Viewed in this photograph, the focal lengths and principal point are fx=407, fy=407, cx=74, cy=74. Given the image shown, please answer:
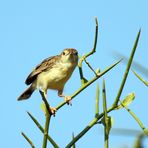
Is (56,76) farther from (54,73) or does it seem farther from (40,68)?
(40,68)

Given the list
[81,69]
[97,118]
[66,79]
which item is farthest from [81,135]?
[66,79]

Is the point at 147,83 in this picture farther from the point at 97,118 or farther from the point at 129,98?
the point at 129,98

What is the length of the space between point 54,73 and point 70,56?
364 mm

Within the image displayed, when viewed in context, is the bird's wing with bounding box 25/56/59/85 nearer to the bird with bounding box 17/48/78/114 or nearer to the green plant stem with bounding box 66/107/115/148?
the bird with bounding box 17/48/78/114

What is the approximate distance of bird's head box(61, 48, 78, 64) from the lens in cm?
622

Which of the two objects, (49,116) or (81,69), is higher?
(81,69)

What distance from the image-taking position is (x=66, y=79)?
241 inches

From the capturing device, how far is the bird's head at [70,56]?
6.22 m

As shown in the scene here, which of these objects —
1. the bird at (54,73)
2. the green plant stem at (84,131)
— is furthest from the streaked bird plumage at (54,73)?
the green plant stem at (84,131)

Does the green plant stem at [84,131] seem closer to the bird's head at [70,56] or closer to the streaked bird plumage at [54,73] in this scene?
the streaked bird plumage at [54,73]

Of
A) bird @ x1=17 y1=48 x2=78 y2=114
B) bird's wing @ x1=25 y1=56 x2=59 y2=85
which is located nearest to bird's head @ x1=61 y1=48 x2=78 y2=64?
bird @ x1=17 y1=48 x2=78 y2=114

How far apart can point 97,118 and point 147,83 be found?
0.20 m

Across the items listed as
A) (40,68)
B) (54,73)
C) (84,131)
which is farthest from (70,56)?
(84,131)

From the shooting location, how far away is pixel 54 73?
632cm
